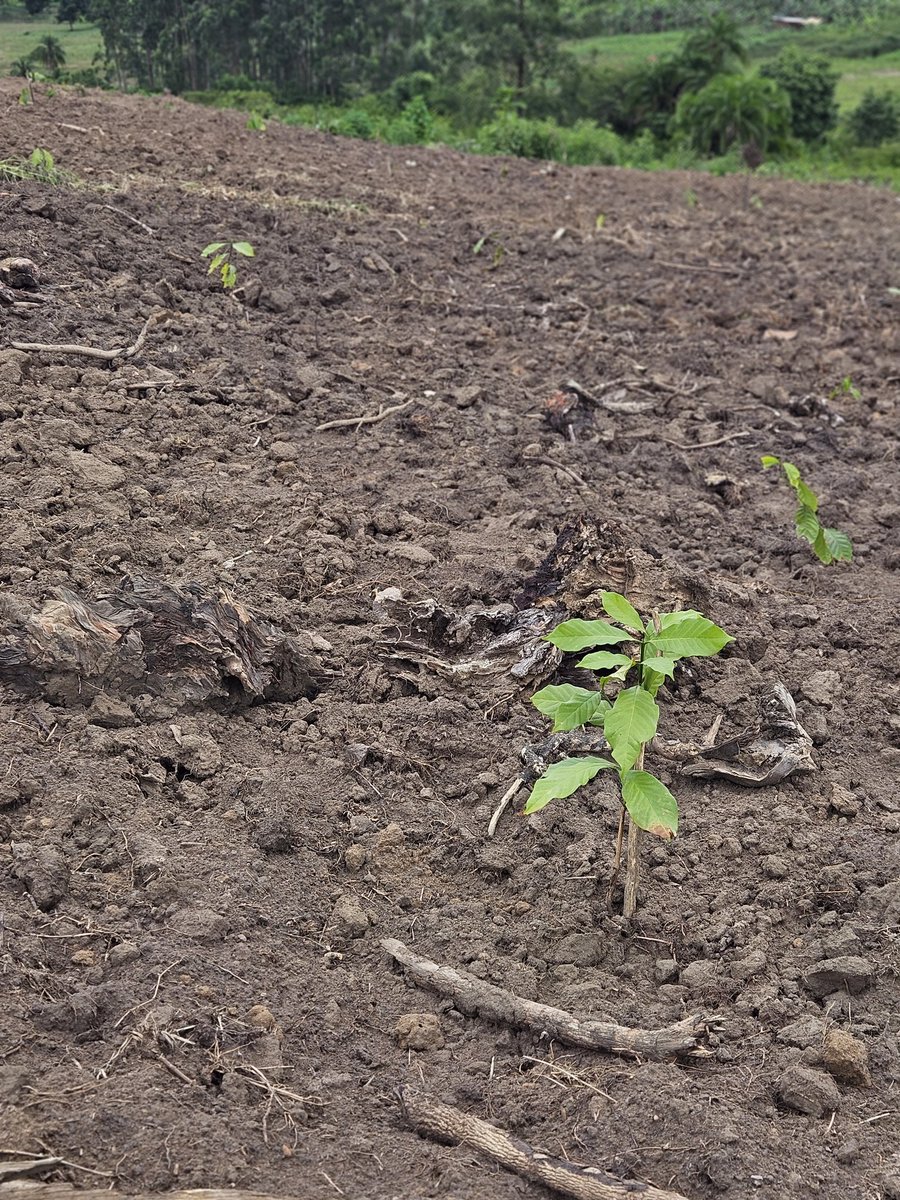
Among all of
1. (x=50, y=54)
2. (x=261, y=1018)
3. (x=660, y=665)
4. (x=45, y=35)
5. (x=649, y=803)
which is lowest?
(x=261, y=1018)

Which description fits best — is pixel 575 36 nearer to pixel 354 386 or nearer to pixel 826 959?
pixel 354 386

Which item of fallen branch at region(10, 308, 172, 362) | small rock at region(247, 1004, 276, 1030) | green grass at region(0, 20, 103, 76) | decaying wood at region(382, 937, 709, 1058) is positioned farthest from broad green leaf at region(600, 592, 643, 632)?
green grass at region(0, 20, 103, 76)

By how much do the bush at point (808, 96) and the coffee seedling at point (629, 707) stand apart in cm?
1986

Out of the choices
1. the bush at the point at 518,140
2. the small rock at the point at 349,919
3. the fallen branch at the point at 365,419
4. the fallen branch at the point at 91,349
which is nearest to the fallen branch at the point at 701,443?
the fallen branch at the point at 365,419

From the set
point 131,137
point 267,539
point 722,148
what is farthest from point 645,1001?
point 722,148

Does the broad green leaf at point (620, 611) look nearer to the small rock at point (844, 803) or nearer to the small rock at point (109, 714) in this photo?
the small rock at point (844, 803)

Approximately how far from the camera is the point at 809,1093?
2201 millimetres

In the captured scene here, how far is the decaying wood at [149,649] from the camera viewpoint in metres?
2.96

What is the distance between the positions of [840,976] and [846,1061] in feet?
0.76

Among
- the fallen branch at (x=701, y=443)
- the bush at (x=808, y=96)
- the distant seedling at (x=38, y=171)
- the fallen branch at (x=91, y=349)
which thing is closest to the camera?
the fallen branch at (x=91, y=349)

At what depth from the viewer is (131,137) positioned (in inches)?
283

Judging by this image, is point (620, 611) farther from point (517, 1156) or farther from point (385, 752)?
point (517, 1156)

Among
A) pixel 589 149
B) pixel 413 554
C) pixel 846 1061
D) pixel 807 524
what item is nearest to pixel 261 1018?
pixel 846 1061

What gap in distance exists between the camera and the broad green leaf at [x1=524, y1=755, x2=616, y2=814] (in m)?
2.35
